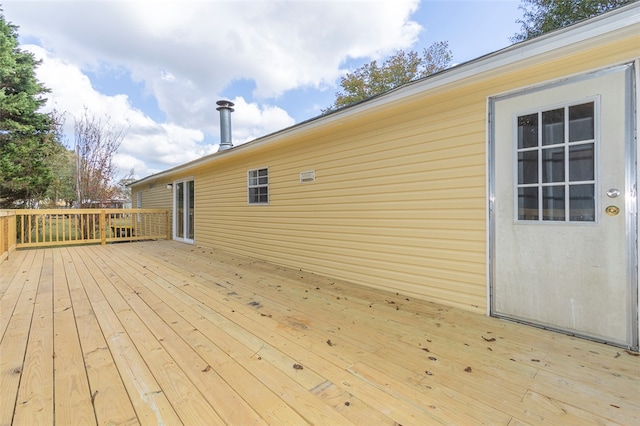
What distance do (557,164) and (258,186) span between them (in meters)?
4.88

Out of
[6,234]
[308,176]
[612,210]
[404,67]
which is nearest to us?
[612,210]

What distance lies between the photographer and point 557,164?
7.94 feet

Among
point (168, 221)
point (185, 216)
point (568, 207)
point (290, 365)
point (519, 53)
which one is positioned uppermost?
point (519, 53)

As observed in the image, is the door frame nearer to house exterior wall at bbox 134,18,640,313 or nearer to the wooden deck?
house exterior wall at bbox 134,18,640,313

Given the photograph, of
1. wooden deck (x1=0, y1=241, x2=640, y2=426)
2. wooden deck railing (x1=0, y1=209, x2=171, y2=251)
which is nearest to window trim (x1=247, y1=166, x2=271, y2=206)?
wooden deck (x1=0, y1=241, x2=640, y2=426)

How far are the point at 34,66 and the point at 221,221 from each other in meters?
9.13

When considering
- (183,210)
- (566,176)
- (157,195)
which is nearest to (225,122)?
(183,210)

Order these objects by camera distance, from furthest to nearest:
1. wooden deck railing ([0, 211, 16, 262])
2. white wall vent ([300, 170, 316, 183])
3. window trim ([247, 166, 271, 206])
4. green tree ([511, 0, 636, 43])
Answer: green tree ([511, 0, 636, 43]) < window trim ([247, 166, 271, 206]) < wooden deck railing ([0, 211, 16, 262]) < white wall vent ([300, 170, 316, 183])

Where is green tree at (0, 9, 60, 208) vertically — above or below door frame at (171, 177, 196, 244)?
above

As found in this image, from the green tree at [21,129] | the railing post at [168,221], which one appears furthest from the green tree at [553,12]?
the green tree at [21,129]

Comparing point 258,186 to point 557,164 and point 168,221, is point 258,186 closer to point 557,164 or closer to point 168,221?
point 557,164

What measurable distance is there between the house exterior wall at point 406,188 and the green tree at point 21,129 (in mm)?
8878

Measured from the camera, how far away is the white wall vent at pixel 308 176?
15.6 ft

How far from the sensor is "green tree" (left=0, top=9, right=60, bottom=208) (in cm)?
868
